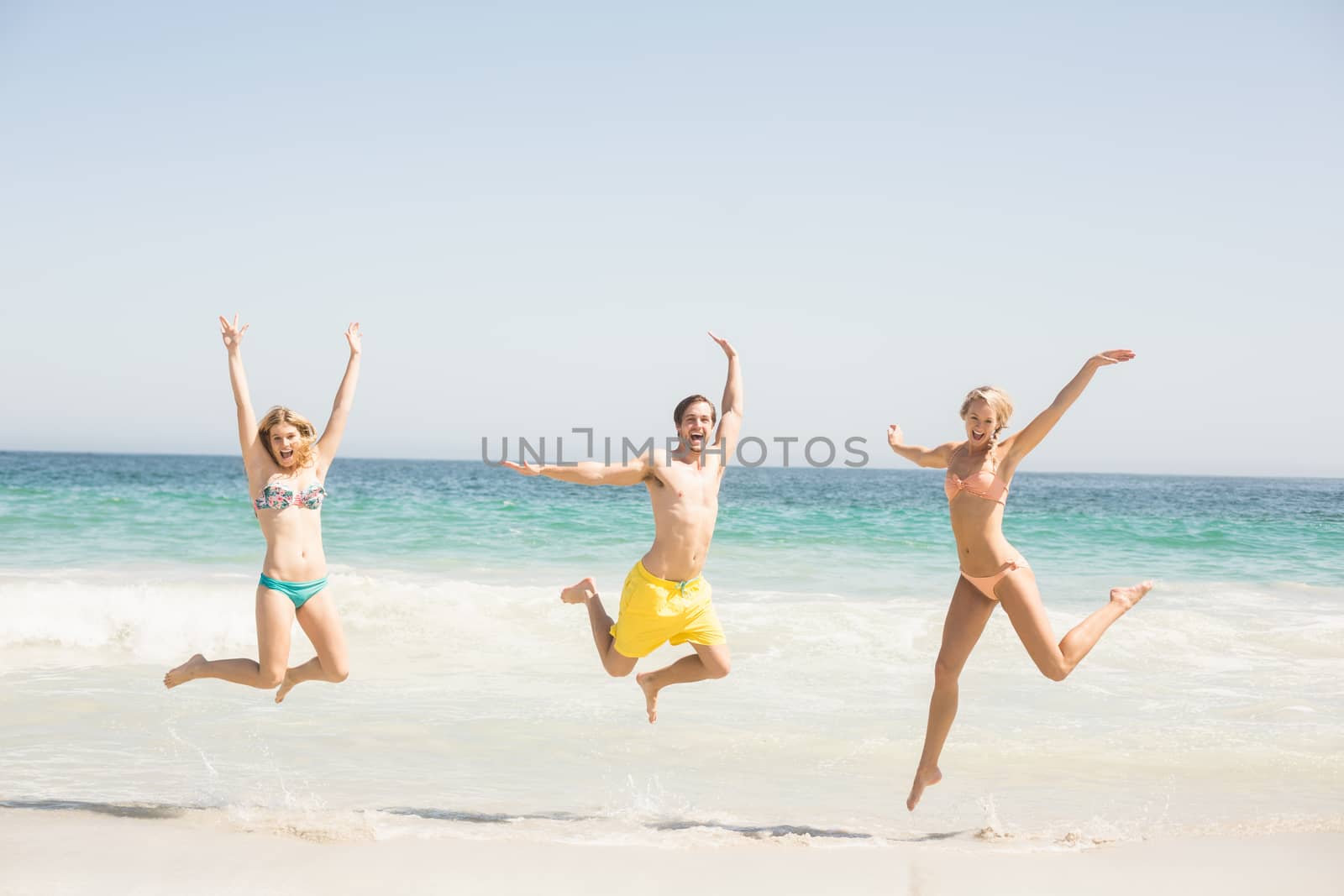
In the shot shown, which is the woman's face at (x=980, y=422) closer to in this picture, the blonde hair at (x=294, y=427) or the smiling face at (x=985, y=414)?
the smiling face at (x=985, y=414)

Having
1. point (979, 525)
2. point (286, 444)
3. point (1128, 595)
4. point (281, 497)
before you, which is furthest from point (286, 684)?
point (1128, 595)

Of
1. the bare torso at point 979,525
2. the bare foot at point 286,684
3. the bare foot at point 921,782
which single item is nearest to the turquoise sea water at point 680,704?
the bare foot at point 921,782

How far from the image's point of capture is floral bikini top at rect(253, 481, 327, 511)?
234 inches

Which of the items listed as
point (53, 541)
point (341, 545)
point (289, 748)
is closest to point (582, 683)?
point (289, 748)

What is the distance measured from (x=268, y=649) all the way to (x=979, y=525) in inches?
159

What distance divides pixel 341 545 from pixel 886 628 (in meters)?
11.0

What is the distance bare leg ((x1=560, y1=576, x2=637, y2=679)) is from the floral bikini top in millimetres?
1566

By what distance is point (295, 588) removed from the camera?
5992mm

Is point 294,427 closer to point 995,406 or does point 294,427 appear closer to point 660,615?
point 660,615

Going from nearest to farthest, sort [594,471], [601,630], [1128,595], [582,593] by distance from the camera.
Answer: [594,471] → [1128,595] → [601,630] → [582,593]

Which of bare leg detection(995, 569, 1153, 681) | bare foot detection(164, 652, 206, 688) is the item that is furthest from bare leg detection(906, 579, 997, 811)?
bare foot detection(164, 652, 206, 688)

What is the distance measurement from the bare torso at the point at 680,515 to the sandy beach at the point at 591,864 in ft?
5.06

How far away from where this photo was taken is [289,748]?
23.3 feet

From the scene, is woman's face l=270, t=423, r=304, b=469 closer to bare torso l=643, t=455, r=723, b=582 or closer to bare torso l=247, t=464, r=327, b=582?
bare torso l=247, t=464, r=327, b=582
